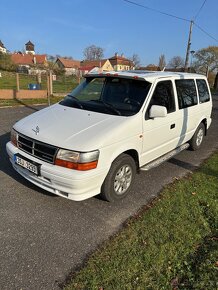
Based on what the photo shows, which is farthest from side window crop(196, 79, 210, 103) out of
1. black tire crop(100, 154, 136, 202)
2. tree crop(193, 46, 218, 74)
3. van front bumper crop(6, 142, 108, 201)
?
tree crop(193, 46, 218, 74)

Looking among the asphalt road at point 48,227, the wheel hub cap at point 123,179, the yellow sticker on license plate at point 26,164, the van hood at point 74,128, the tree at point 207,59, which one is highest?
the tree at point 207,59

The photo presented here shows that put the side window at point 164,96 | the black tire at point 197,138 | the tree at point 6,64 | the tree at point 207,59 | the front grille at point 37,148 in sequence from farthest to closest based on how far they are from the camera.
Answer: the tree at point 207,59 < the tree at point 6,64 < the black tire at point 197,138 < the side window at point 164,96 < the front grille at point 37,148

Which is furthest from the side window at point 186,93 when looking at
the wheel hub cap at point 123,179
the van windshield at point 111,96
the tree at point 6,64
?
the tree at point 6,64

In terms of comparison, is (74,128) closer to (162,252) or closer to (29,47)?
(162,252)

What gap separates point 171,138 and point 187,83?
1.37 metres

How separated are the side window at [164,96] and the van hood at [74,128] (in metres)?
0.87

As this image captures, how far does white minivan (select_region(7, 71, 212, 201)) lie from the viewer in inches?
124

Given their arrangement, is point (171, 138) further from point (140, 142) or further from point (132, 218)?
point (132, 218)

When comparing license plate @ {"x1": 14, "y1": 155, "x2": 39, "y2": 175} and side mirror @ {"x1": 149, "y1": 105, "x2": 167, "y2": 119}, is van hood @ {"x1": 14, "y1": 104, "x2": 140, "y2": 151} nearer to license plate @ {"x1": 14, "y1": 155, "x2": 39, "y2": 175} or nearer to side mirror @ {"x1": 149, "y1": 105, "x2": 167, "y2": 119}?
license plate @ {"x1": 14, "y1": 155, "x2": 39, "y2": 175}

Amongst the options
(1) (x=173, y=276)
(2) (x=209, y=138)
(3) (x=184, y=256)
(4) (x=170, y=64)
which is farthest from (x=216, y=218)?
(4) (x=170, y=64)

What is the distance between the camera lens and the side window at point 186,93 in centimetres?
493

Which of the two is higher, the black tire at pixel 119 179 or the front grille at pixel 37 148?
the front grille at pixel 37 148

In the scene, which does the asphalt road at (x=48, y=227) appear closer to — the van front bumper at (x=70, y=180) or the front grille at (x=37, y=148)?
the van front bumper at (x=70, y=180)

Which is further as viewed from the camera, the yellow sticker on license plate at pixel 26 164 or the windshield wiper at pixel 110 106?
the windshield wiper at pixel 110 106
